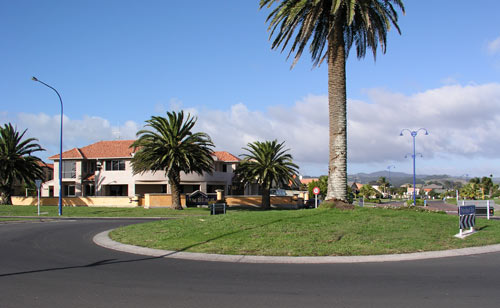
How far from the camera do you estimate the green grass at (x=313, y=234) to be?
13062 millimetres

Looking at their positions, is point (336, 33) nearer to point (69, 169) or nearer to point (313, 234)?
point (313, 234)

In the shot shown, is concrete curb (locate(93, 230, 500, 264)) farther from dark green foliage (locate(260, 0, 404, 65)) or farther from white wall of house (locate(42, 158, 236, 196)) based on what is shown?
white wall of house (locate(42, 158, 236, 196))

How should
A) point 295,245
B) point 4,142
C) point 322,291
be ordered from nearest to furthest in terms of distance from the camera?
point 322,291, point 295,245, point 4,142

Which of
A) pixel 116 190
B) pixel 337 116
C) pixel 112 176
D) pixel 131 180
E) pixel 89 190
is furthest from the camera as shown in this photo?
pixel 89 190

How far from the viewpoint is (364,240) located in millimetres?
13836

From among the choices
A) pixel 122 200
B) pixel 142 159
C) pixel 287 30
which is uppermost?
pixel 287 30

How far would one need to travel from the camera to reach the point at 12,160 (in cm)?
4528

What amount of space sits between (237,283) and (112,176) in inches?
1823

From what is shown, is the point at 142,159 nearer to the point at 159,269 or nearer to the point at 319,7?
the point at 319,7

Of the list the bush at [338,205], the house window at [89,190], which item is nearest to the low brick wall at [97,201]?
the house window at [89,190]

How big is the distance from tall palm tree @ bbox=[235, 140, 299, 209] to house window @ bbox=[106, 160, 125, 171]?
51.5ft

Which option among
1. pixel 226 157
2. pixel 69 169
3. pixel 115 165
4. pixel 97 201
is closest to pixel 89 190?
pixel 69 169

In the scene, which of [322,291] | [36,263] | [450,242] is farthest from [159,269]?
[450,242]

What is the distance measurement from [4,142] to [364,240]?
4310cm
